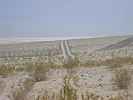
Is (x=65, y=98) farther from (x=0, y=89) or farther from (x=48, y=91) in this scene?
(x=0, y=89)

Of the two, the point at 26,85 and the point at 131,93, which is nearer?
the point at 131,93

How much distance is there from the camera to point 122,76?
11617 millimetres

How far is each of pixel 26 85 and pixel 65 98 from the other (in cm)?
390

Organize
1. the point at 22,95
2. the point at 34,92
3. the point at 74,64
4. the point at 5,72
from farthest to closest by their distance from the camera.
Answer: the point at 74,64 < the point at 5,72 < the point at 34,92 < the point at 22,95

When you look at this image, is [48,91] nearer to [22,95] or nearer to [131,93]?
[22,95]

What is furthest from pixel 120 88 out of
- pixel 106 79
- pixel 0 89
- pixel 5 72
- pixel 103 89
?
pixel 5 72

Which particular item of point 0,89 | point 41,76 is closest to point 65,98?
point 0,89

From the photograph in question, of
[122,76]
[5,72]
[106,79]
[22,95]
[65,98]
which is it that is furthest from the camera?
[5,72]

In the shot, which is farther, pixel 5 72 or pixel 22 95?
pixel 5 72

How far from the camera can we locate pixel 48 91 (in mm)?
10922

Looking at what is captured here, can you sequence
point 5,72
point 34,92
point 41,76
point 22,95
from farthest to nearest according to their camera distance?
point 5,72 → point 41,76 → point 34,92 → point 22,95

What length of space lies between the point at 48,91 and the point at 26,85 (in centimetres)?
146

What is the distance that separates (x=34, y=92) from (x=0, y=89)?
1.63 m

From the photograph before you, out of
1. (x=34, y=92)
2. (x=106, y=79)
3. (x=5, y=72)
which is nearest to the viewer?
(x=34, y=92)
